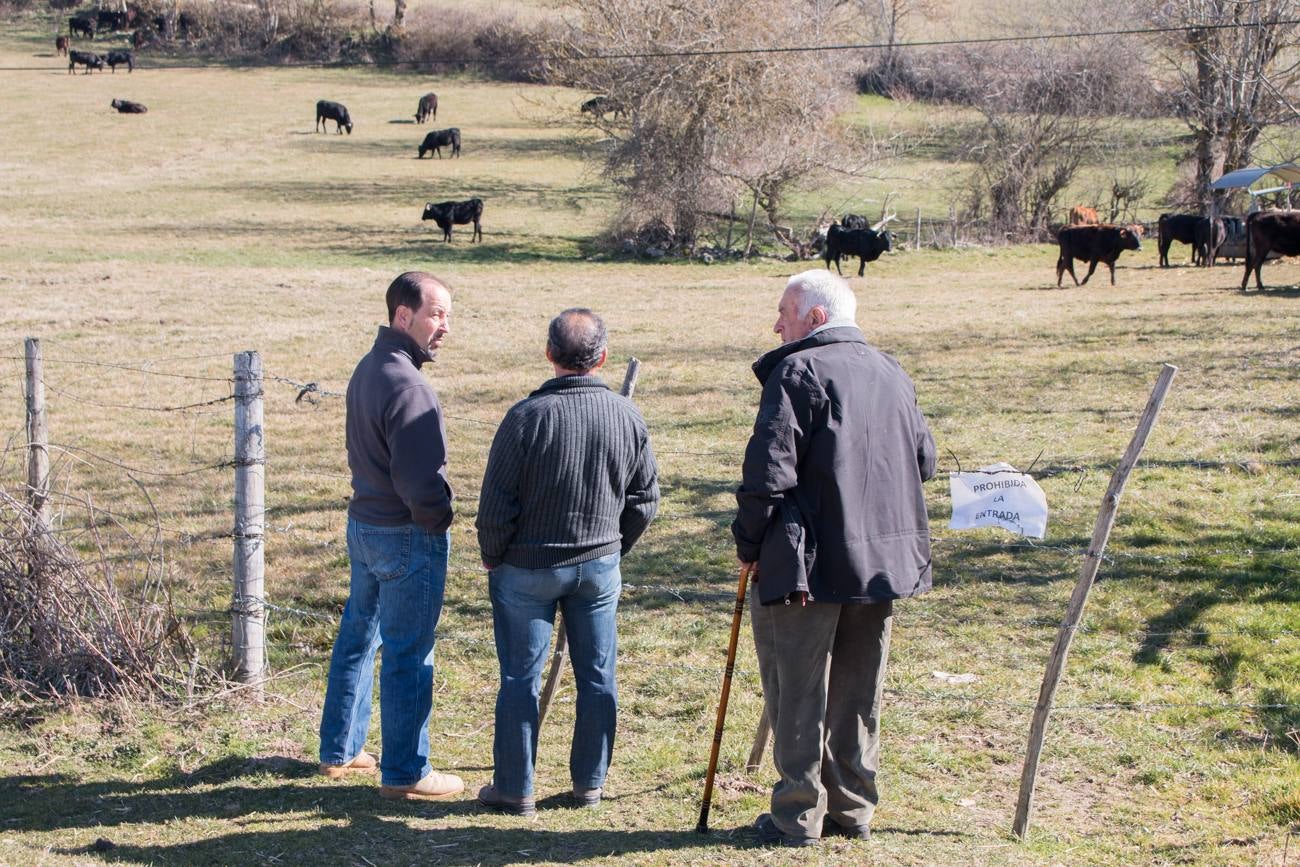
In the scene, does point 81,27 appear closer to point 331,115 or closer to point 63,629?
point 331,115

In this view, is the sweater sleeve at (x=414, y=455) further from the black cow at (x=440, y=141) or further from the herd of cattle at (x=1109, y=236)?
the black cow at (x=440, y=141)

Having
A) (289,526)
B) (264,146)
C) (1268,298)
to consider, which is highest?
(264,146)

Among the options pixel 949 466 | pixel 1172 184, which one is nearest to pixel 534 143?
pixel 1172 184

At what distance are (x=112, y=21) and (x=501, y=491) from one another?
71575mm

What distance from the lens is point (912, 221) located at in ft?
103

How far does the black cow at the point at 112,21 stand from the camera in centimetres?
6631

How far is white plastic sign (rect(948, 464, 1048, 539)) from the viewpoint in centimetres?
427

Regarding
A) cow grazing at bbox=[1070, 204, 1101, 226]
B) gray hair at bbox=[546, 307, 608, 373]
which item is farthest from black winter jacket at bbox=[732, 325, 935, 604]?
cow grazing at bbox=[1070, 204, 1101, 226]

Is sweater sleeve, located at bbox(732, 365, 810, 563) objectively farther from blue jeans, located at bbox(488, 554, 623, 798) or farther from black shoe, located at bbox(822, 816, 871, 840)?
black shoe, located at bbox(822, 816, 871, 840)

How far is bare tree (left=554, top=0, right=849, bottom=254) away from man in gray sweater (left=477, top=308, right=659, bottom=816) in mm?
23179

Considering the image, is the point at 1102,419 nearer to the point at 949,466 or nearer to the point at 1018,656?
the point at 949,466

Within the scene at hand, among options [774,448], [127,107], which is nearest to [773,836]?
[774,448]

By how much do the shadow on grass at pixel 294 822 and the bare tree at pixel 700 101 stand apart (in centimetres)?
2310

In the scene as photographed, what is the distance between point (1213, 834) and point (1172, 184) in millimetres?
34546
